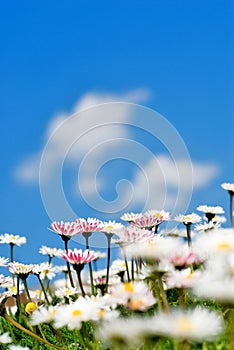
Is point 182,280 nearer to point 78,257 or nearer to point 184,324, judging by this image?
point 184,324

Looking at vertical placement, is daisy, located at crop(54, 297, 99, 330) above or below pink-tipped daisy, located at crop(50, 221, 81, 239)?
below

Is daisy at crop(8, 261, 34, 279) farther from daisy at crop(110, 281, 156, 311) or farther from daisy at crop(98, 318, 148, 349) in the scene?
daisy at crop(98, 318, 148, 349)

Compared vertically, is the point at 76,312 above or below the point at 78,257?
below

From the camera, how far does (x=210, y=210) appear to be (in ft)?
11.1

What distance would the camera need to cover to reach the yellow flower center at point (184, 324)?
1156mm

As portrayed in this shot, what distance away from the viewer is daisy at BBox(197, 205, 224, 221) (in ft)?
11.0

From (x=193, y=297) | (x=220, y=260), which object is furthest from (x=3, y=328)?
(x=220, y=260)

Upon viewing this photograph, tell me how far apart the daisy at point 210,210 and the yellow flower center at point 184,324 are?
2192 mm

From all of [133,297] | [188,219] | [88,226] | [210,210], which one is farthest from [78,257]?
[210,210]

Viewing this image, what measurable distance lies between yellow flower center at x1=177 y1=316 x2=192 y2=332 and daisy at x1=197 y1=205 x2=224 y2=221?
7.19ft

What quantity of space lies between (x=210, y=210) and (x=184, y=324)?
2.23 m

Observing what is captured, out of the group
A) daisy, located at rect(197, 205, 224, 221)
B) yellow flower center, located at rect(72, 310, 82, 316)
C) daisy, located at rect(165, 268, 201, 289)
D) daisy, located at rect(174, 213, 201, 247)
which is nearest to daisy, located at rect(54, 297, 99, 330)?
yellow flower center, located at rect(72, 310, 82, 316)

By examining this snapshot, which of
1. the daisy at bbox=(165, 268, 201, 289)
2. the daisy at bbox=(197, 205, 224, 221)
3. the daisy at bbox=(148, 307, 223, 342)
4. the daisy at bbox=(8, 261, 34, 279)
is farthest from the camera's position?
the daisy at bbox=(197, 205, 224, 221)

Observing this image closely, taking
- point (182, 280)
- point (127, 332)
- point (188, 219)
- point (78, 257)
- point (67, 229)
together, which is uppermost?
point (188, 219)
